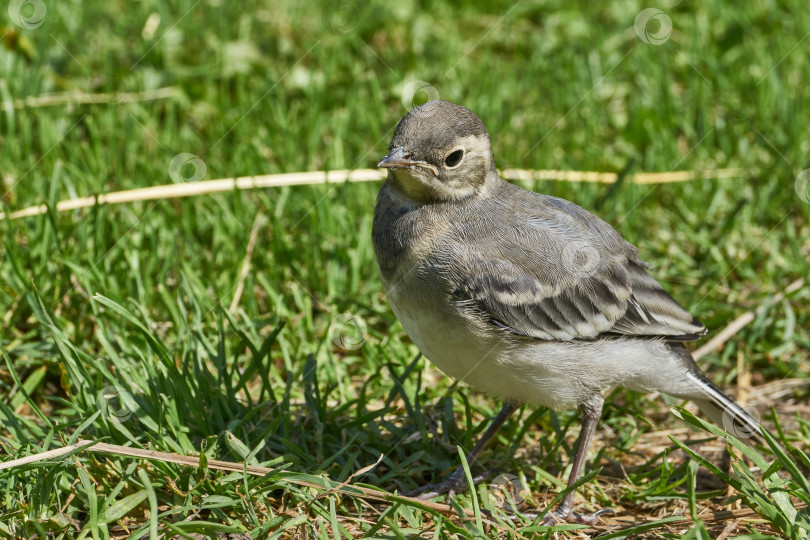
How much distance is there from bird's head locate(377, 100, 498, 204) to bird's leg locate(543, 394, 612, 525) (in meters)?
1.13

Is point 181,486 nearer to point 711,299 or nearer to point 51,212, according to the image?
point 51,212

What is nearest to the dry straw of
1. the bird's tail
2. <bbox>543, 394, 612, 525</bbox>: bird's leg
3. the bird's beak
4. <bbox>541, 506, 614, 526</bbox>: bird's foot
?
the bird's beak

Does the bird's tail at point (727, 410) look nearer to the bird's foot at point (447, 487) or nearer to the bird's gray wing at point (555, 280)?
the bird's gray wing at point (555, 280)

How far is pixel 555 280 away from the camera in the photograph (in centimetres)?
418

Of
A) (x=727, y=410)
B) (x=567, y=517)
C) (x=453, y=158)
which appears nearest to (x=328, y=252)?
(x=453, y=158)

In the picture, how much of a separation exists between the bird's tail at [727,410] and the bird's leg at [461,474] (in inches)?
35.9

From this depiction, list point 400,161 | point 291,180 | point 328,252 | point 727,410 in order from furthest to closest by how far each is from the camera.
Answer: point 291,180 → point 328,252 → point 727,410 → point 400,161

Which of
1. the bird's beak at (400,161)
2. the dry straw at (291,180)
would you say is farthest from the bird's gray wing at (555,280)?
the dry straw at (291,180)

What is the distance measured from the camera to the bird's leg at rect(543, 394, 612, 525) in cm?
414

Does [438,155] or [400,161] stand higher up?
[438,155]

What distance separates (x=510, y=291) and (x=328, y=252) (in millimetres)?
1945

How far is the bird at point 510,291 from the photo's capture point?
13.0 ft

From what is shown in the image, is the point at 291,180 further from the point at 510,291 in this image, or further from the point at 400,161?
the point at 510,291

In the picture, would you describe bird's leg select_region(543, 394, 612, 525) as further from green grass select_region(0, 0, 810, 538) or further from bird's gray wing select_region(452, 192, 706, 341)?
bird's gray wing select_region(452, 192, 706, 341)
